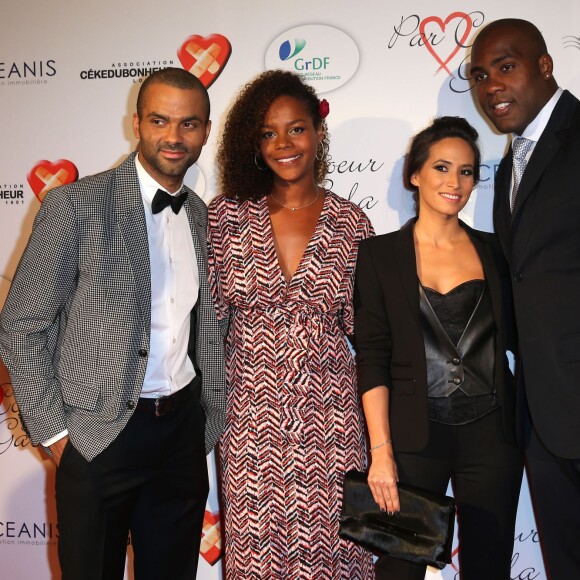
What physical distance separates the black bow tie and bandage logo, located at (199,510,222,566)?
1776 millimetres

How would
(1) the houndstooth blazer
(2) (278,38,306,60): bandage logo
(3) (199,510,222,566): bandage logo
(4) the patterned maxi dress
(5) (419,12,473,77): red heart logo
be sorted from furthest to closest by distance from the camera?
(3) (199,510,222,566): bandage logo → (2) (278,38,306,60): bandage logo → (5) (419,12,473,77): red heart logo → (4) the patterned maxi dress → (1) the houndstooth blazer

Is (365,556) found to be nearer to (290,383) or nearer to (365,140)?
(290,383)

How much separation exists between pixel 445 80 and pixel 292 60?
30.4 inches

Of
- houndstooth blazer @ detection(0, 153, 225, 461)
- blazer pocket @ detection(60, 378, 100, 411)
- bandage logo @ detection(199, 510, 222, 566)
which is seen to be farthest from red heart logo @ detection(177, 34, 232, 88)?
bandage logo @ detection(199, 510, 222, 566)

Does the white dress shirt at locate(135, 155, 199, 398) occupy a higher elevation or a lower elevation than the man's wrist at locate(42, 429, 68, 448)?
higher

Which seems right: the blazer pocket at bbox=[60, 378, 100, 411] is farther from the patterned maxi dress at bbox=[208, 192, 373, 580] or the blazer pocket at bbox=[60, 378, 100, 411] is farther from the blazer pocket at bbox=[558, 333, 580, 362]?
the blazer pocket at bbox=[558, 333, 580, 362]

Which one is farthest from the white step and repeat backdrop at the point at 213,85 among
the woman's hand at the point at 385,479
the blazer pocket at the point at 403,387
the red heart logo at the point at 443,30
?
the woman's hand at the point at 385,479

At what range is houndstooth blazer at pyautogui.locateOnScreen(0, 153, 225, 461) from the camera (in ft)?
7.41

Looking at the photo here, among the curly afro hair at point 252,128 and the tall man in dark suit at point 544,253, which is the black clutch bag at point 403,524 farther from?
the curly afro hair at point 252,128

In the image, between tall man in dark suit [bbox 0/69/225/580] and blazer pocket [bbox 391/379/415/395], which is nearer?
tall man in dark suit [bbox 0/69/225/580]

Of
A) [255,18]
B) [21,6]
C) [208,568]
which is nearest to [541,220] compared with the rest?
[255,18]

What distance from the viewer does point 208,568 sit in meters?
3.58

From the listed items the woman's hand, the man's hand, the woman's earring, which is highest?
the woman's earring

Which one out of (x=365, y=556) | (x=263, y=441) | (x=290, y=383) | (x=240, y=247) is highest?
(x=240, y=247)
